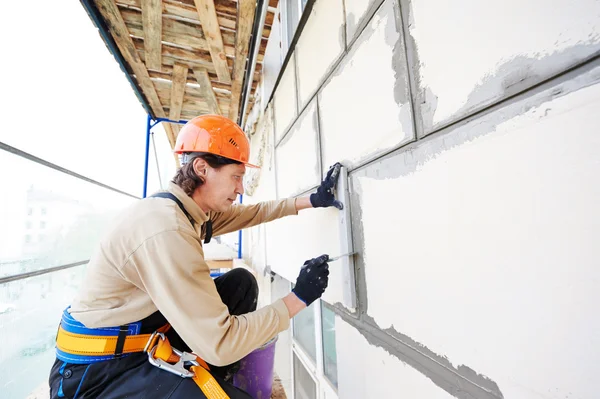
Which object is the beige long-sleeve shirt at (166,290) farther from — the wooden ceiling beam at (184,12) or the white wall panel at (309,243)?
the wooden ceiling beam at (184,12)

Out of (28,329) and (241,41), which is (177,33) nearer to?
(241,41)

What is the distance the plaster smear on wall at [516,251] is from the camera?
15.1 inches

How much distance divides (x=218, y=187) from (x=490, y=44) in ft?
3.89

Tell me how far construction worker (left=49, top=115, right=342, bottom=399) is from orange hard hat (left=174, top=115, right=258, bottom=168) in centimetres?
22

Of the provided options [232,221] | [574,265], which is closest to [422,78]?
[574,265]

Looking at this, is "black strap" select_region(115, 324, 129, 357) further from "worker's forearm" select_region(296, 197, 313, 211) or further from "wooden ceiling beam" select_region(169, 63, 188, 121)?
"wooden ceiling beam" select_region(169, 63, 188, 121)

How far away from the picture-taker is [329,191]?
3.95 feet

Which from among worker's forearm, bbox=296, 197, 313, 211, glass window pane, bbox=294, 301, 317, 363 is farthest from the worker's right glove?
glass window pane, bbox=294, 301, 317, 363

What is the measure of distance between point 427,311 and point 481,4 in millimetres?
724

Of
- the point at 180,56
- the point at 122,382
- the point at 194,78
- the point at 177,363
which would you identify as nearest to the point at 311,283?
the point at 177,363

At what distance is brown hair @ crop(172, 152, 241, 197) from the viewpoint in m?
1.28

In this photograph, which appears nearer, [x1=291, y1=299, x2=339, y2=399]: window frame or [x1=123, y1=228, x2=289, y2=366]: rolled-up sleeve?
[x1=123, y1=228, x2=289, y2=366]: rolled-up sleeve

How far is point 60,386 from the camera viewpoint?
102 centimetres

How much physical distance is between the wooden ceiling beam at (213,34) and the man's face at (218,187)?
57.7 inches
